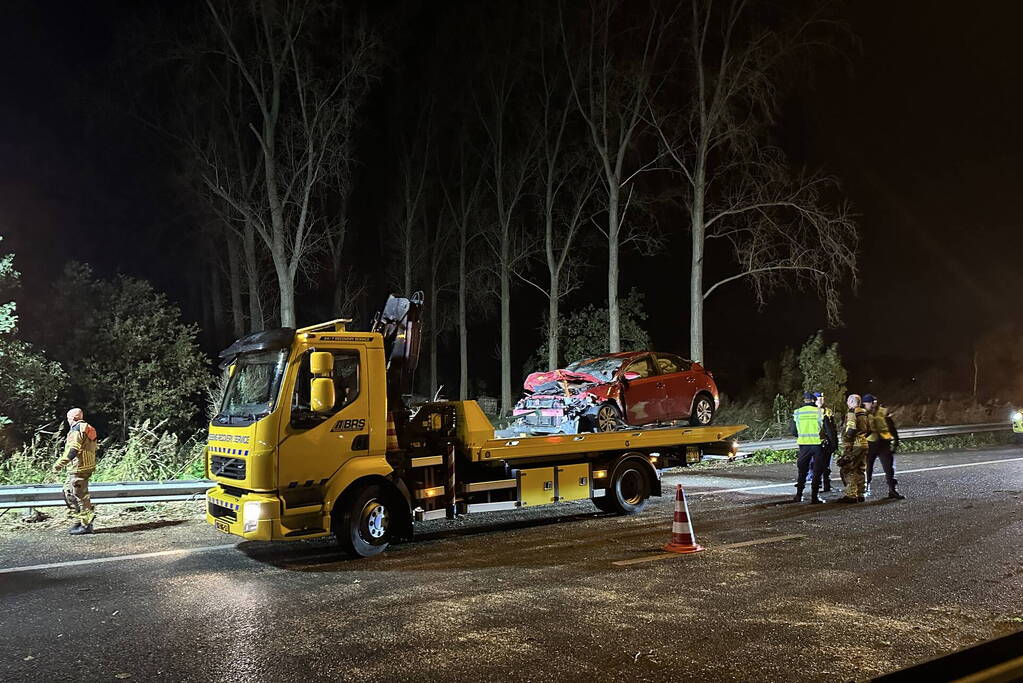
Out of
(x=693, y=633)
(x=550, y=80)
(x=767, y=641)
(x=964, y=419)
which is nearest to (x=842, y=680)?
(x=767, y=641)

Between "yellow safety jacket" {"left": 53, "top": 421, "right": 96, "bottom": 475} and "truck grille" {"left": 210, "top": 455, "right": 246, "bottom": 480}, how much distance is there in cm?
243

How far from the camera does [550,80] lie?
997 inches

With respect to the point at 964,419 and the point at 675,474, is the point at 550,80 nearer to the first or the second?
the point at 675,474

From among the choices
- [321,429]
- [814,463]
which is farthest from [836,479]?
[321,429]

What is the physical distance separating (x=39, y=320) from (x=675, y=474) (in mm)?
16193

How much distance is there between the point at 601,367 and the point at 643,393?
878mm

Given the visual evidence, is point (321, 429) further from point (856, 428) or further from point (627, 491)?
point (856, 428)

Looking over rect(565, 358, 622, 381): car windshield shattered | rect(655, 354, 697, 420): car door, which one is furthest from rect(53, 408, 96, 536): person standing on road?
rect(655, 354, 697, 420): car door

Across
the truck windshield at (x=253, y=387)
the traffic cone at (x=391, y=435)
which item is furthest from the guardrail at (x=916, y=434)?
the truck windshield at (x=253, y=387)

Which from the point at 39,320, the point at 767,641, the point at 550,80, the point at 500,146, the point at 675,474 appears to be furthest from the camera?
the point at 500,146

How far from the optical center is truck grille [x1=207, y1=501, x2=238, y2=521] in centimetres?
794

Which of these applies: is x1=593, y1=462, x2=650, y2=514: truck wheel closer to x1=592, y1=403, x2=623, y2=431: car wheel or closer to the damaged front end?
x1=592, y1=403, x2=623, y2=431: car wheel

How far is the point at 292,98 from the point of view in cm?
2066

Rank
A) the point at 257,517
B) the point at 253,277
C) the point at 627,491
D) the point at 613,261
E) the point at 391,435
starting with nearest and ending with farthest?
the point at 257,517
the point at 391,435
the point at 627,491
the point at 613,261
the point at 253,277
